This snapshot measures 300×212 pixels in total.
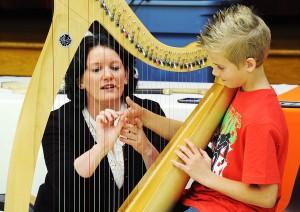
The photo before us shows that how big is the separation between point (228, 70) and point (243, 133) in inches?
5.0

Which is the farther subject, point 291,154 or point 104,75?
point 291,154

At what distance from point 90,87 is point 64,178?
204 millimetres

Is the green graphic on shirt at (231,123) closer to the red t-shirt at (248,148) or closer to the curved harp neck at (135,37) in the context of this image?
the red t-shirt at (248,148)

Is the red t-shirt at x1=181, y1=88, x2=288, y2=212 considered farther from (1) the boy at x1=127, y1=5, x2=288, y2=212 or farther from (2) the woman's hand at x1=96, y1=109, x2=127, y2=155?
(2) the woman's hand at x1=96, y1=109, x2=127, y2=155

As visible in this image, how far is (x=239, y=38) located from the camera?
1172mm

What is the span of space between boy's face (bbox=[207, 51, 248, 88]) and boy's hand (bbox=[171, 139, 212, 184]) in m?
0.16

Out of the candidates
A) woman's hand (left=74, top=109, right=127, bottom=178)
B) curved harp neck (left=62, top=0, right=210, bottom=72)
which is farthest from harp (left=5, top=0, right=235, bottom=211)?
woman's hand (left=74, top=109, right=127, bottom=178)

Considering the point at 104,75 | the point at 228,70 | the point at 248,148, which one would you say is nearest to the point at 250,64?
the point at 228,70

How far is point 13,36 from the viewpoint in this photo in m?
3.30

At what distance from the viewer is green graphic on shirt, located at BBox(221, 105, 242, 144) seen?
1200 mm

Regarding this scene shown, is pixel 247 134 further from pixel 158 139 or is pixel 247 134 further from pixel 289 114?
pixel 289 114

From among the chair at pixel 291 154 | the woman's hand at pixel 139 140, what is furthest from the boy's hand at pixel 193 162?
the chair at pixel 291 154

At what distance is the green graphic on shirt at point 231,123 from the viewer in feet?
3.94

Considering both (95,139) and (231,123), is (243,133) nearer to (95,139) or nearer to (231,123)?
(231,123)
